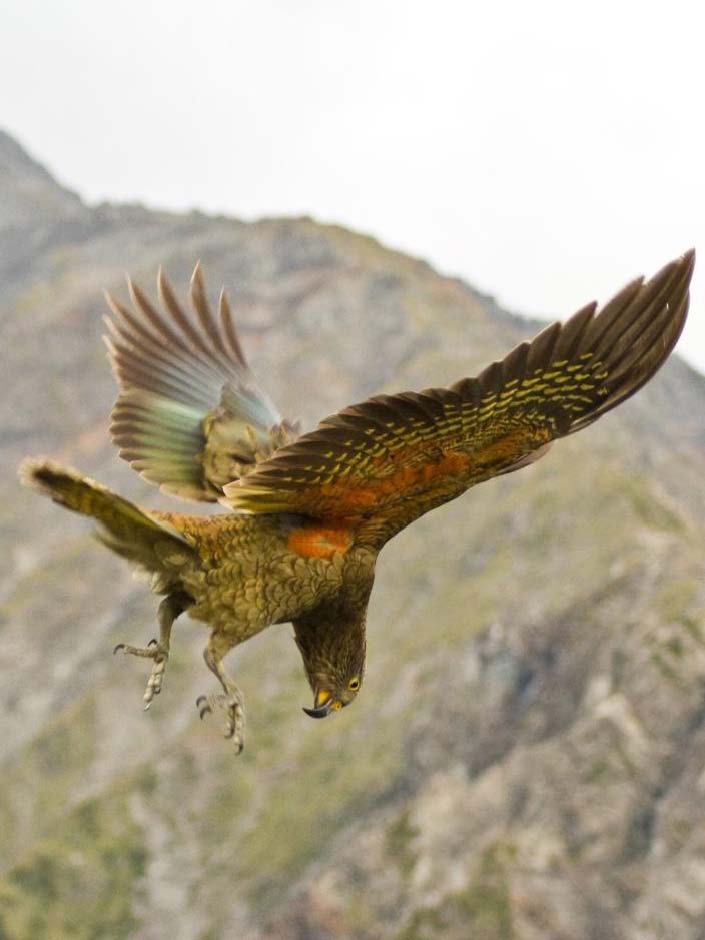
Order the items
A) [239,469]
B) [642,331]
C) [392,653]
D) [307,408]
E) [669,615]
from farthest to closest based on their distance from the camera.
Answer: [307,408] < [392,653] < [669,615] < [239,469] < [642,331]

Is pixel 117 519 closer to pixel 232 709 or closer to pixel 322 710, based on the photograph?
pixel 232 709

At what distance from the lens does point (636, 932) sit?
5988cm

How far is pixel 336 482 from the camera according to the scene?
33.4 ft

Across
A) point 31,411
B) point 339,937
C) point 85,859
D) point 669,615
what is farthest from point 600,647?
point 31,411

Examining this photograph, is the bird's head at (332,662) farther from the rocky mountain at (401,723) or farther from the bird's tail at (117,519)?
the rocky mountain at (401,723)

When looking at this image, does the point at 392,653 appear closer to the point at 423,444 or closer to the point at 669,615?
the point at 669,615

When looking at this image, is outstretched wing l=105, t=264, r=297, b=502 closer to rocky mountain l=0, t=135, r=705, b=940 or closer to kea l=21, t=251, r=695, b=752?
kea l=21, t=251, r=695, b=752

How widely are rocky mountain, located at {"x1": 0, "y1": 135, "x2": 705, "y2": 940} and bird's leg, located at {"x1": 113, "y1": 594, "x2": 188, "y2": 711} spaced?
51.1 metres

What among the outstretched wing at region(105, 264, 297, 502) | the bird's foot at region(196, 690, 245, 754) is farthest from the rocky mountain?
the bird's foot at region(196, 690, 245, 754)

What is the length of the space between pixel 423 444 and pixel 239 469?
285cm

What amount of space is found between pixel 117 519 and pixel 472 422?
95.4 inches

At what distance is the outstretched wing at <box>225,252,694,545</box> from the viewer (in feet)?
30.7

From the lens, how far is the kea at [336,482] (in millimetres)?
9523

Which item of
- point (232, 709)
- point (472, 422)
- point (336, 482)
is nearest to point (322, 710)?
point (232, 709)
